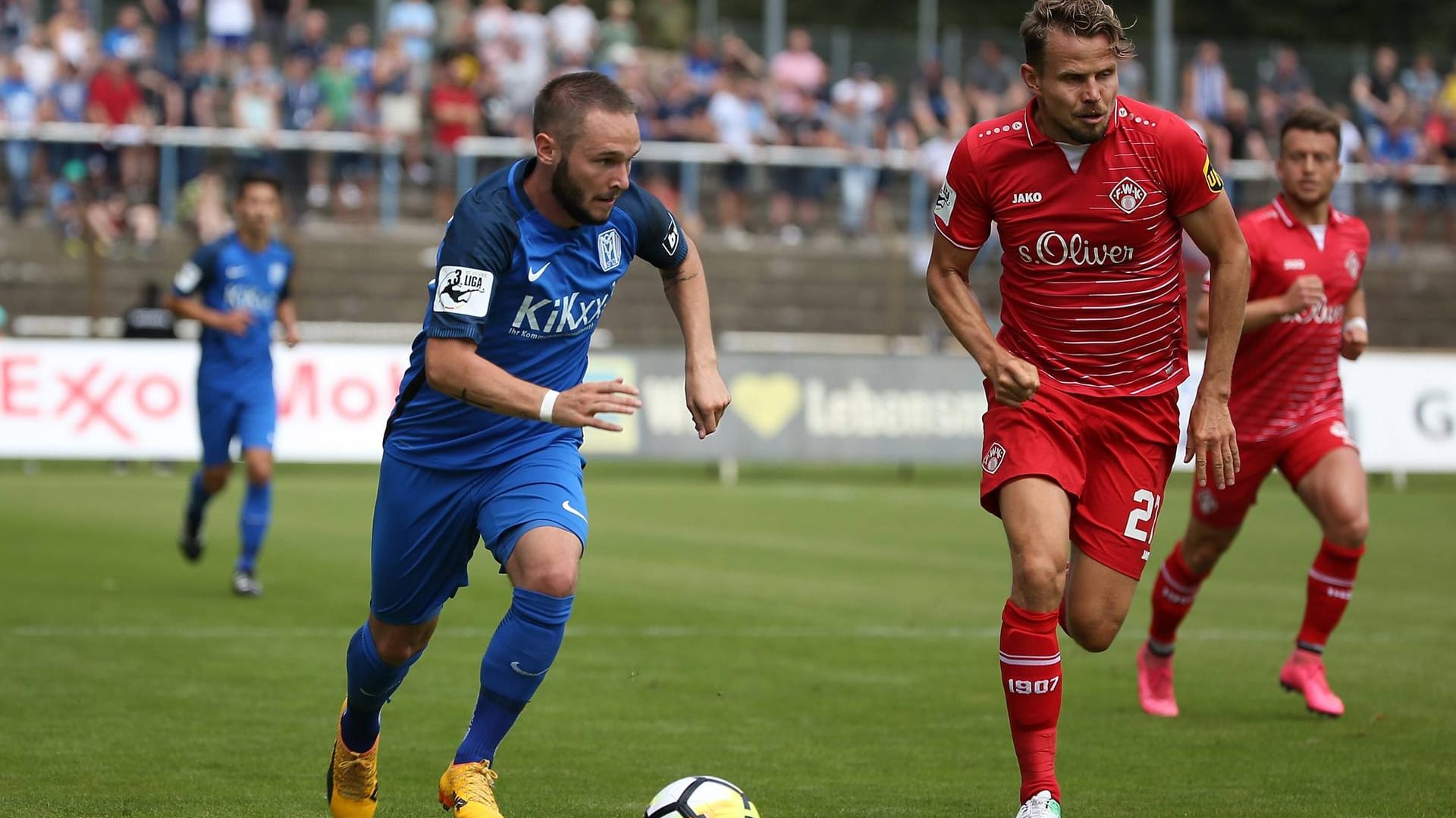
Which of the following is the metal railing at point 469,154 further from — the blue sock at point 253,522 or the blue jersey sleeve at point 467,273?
the blue jersey sleeve at point 467,273

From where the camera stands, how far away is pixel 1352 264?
Result: 8664 millimetres

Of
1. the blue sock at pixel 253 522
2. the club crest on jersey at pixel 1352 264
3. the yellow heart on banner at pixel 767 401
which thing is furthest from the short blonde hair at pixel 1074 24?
the yellow heart on banner at pixel 767 401

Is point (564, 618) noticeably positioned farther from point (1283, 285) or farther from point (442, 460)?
point (1283, 285)

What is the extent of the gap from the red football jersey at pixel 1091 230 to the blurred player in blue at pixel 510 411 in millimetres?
1056

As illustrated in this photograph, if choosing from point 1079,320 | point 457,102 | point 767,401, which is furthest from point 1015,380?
point 457,102

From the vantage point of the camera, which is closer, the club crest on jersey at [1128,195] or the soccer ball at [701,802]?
the soccer ball at [701,802]

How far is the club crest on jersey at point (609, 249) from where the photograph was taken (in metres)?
5.86

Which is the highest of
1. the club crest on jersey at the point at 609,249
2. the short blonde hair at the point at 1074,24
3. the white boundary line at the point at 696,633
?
the short blonde hair at the point at 1074,24

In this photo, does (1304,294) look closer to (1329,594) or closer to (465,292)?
(1329,594)

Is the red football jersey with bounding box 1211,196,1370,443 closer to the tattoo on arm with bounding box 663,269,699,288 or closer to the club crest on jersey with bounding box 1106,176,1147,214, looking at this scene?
the club crest on jersey with bounding box 1106,176,1147,214

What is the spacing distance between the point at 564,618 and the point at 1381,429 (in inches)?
686

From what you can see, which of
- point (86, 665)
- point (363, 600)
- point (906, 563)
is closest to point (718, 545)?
point (906, 563)

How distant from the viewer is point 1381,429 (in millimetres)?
21203

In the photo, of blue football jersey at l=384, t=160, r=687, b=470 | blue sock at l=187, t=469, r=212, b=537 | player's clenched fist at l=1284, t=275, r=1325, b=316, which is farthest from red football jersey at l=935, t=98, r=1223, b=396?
blue sock at l=187, t=469, r=212, b=537
